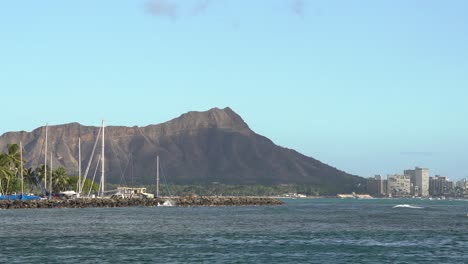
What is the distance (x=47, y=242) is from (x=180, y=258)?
20.8 meters

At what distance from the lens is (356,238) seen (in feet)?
300

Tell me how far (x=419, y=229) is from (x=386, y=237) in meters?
18.4

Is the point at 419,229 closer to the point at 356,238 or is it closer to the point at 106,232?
the point at 356,238

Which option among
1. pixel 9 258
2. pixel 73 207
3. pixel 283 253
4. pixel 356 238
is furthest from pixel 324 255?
pixel 73 207

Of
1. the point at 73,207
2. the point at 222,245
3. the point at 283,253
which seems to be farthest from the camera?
the point at 73,207

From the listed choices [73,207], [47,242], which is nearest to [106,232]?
[47,242]

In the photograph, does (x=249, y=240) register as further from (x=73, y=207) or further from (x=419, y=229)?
(x=73, y=207)

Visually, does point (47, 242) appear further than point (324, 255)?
Yes

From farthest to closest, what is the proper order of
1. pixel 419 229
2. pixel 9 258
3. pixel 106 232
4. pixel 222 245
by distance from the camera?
pixel 419 229 < pixel 106 232 < pixel 222 245 < pixel 9 258

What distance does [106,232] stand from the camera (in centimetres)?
9981

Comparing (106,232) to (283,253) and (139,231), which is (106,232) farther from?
(283,253)

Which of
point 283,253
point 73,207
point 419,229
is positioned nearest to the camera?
point 283,253

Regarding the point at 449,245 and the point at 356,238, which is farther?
the point at 356,238

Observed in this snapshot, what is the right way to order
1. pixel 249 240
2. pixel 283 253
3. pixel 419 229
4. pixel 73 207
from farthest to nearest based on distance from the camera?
pixel 73 207, pixel 419 229, pixel 249 240, pixel 283 253
